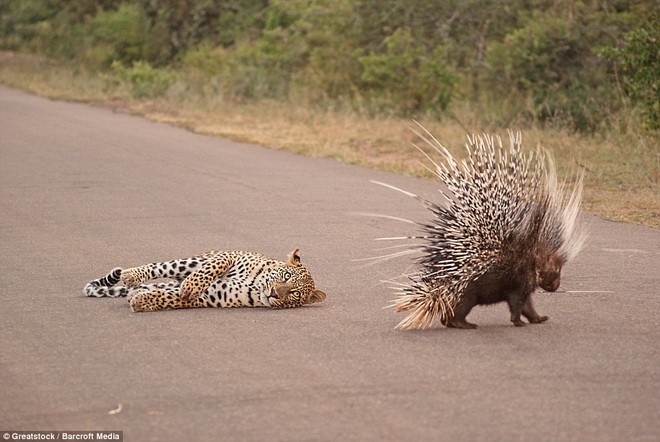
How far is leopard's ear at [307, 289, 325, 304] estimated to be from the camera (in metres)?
7.89

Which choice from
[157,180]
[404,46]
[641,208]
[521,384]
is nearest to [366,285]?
[521,384]

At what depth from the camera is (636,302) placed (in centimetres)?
791

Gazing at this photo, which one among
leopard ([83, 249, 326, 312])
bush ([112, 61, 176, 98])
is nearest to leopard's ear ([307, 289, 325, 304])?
leopard ([83, 249, 326, 312])

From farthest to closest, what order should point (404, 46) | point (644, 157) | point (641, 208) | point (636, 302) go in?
point (404, 46)
point (644, 157)
point (641, 208)
point (636, 302)

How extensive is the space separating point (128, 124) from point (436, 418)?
19.2m

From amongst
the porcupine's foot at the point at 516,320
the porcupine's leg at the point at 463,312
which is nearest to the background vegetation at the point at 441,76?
the porcupine's foot at the point at 516,320

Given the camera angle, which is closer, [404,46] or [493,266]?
[493,266]

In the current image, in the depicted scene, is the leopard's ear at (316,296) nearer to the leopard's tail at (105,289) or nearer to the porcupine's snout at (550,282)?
the leopard's tail at (105,289)

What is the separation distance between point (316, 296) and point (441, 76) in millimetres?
18288

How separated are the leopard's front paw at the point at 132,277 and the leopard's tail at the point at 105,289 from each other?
0.11m

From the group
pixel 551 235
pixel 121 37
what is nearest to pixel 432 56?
pixel 121 37

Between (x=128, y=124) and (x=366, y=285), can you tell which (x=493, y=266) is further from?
(x=128, y=124)

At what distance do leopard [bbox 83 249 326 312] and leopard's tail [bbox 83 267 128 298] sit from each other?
10.0 inches

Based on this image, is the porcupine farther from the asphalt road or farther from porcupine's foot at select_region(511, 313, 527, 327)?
the asphalt road
